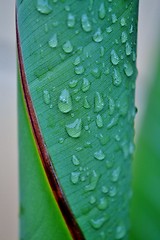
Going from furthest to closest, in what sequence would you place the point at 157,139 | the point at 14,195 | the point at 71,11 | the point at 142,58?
the point at 142,58 → the point at 14,195 → the point at 157,139 → the point at 71,11

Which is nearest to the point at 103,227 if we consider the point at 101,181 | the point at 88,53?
the point at 101,181

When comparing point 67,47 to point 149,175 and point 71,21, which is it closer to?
point 71,21

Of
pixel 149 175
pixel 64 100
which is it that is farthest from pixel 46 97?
pixel 149 175

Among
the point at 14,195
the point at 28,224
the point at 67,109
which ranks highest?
the point at 67,109

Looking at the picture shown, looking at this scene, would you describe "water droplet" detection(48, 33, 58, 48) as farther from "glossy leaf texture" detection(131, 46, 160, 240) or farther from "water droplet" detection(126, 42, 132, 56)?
"glossy leaf texture" detection(131, 46, 160, 240)

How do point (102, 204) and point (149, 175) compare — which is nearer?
point (102, 204)

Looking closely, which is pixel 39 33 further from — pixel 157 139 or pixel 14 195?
pixel 14 195

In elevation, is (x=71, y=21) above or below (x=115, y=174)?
above
